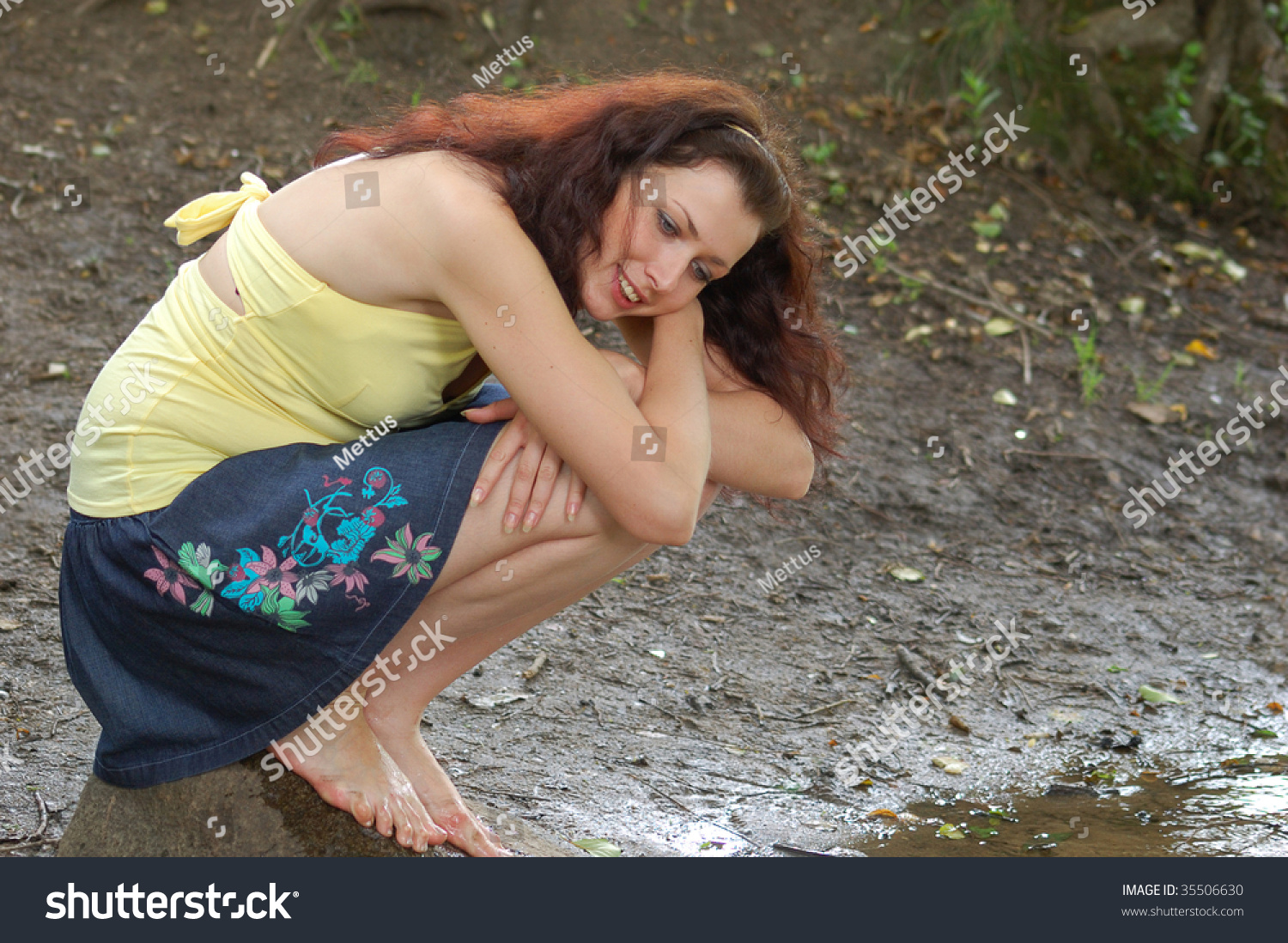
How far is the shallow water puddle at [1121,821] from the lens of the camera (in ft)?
8.59

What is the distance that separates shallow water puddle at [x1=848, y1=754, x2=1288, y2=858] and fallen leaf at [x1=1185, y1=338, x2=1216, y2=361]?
2.65 m

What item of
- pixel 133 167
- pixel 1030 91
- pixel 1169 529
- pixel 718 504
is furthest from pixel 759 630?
pixel 1030 91

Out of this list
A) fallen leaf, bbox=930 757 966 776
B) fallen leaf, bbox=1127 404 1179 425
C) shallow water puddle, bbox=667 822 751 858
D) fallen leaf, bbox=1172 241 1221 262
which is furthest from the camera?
fallen leaf, bbox=1172 241 1221 262

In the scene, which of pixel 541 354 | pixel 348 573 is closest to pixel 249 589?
pixel 348 573

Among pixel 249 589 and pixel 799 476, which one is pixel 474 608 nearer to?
pixel 249 589

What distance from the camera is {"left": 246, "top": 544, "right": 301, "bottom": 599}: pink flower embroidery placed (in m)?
2.02

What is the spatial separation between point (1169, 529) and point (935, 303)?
56.0 inches

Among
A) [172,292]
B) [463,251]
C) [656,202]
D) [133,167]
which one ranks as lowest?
[133,167]

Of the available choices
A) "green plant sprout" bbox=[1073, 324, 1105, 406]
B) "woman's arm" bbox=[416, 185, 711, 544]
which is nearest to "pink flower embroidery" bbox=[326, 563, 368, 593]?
"woman's arm" bbox=[416, 185, 711, 544]

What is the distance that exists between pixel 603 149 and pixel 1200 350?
405 cm

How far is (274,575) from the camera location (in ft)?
6.64

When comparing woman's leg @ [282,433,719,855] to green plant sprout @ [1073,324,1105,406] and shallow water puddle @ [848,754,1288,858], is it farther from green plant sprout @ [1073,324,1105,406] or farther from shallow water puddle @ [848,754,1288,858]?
green plant sprout @ [1073,324,1105,406]

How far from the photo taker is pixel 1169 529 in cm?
438

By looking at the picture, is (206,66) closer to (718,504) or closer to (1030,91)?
(718,504)
